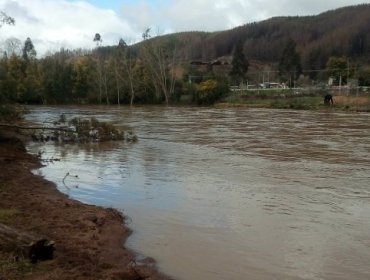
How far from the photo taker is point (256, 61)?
14812 centimetres

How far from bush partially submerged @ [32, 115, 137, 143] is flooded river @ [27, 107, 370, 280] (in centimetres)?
82

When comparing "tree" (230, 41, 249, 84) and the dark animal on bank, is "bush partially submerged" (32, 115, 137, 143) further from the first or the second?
"tree" (230, 41, 249, 84)

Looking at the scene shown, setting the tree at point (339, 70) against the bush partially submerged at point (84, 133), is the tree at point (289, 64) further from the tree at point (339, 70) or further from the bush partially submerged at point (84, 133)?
the bush partially submerged at point (84, 133)

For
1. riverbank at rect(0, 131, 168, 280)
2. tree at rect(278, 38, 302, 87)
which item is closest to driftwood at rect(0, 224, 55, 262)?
riverbank at rect(0, 131, 168, 280)

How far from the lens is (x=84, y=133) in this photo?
22.3 m

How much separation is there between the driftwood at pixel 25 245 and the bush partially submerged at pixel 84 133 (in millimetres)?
15810

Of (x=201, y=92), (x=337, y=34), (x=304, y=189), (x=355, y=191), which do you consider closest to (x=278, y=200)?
(x=304, y=189)

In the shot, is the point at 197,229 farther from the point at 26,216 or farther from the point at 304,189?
the point at 304,189

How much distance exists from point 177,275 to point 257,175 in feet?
27.3

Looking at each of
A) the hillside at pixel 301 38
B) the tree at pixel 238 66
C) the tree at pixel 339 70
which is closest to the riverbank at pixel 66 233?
the tree at pixel 339 70

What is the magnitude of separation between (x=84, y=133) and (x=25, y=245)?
16.4 m

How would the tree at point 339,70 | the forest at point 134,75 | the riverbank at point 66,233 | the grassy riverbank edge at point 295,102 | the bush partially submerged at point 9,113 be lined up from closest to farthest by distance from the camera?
1. the riverbank at point 66,233
2. the bush partially submerged at point 9,113
3. the grassy riverbank edge at point 295,102
4. the forest at point 134,75
5. the tree at point 339,70

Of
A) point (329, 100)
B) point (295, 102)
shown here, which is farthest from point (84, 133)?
point (295, 102)

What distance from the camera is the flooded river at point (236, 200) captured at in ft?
24.3
